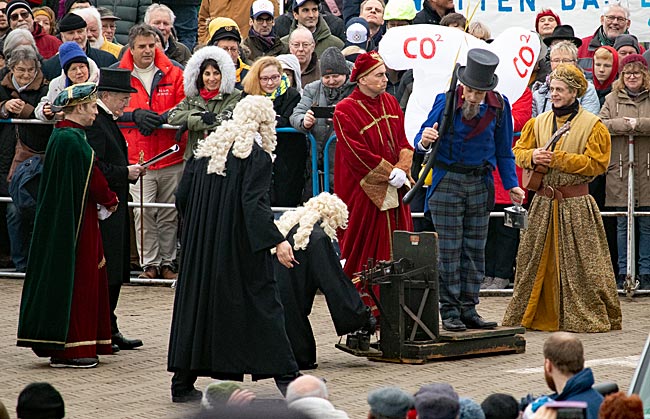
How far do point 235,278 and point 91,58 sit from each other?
222 inches

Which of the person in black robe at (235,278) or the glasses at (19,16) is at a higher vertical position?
the glasses at (19,16)

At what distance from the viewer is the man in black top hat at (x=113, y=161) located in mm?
10156

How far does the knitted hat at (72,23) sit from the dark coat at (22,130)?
2.01 feet

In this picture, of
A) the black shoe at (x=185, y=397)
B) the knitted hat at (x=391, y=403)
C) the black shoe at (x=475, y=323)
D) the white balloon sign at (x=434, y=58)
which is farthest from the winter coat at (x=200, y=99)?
the knitted hat at (x=391, y=403)

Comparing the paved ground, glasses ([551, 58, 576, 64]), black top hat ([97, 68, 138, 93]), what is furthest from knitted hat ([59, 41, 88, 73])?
glasses ([551, 58, 576, 64])

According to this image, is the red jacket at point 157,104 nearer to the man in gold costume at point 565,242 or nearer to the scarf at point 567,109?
the man in gold costume at point 565,242

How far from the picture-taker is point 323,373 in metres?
9.77

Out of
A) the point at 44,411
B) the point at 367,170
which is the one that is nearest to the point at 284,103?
the point at 367,170

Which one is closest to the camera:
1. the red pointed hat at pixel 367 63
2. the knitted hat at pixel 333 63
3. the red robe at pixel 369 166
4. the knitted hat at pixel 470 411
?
the knitted hat at pixel 470 411

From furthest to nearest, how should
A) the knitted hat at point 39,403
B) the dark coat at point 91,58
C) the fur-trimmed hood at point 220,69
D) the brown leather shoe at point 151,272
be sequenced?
1. the dark coat at point 91,58
2. the brown leather shoe at point 151,272
3. the fur-trimmed hood at point 220,69
4. the knitted hat at point 39,403

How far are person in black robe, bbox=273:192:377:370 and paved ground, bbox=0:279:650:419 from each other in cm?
38

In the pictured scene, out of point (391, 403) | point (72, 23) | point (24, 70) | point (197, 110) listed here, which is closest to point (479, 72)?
point (197, 110)

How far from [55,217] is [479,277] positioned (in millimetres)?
3052

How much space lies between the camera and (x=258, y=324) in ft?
28.1
